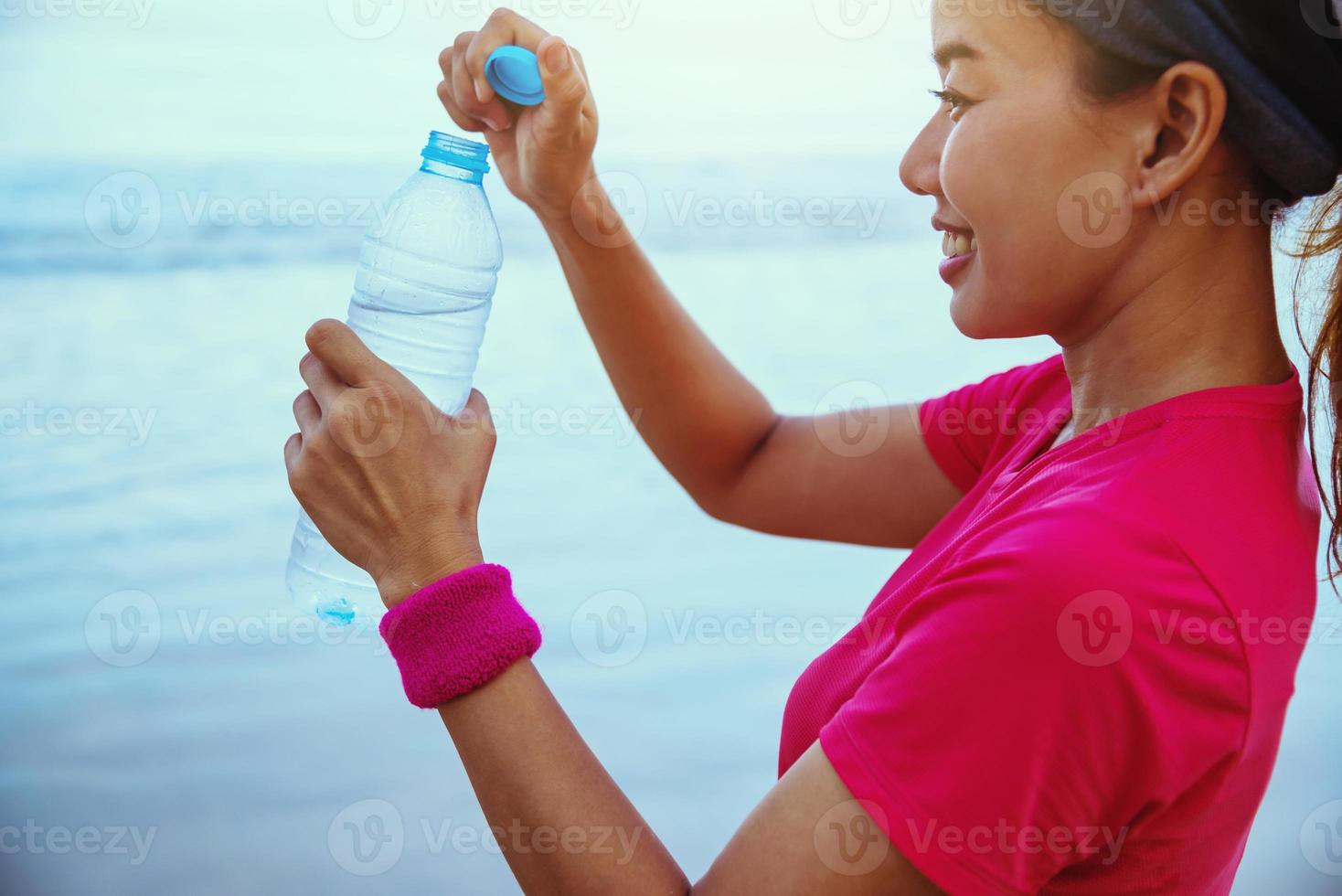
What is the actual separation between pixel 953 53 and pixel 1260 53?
198 millimetres

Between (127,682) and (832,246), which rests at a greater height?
(832,246)

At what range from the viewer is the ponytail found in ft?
2.86

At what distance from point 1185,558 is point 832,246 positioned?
14.9 ft

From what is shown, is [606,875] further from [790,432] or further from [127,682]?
[127,682]

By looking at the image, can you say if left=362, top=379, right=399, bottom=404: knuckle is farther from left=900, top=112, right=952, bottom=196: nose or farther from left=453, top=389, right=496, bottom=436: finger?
left=900, top=112, right=952, bottom=196: nose

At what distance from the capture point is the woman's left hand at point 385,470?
807 millimetres

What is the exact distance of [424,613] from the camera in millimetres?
775

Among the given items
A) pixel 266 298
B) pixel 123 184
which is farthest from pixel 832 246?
pixel 123 184

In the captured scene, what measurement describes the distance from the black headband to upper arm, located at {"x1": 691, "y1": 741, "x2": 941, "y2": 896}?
48cm

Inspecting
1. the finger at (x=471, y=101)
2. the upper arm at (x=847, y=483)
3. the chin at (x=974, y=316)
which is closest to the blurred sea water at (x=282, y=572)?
the chin at (x=974, y=316)

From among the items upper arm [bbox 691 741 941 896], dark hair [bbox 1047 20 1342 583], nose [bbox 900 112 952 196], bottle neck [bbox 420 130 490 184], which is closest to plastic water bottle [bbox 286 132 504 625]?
bottle neck [bbox 420 130 490 184]

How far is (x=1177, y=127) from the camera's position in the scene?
0.78m

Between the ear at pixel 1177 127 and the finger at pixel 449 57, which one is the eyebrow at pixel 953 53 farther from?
the finger at pixel 449 57

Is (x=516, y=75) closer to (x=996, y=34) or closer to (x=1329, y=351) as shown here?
(x=996, y=34)
